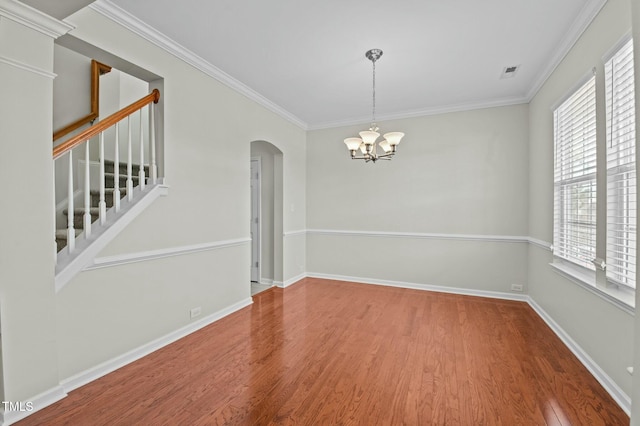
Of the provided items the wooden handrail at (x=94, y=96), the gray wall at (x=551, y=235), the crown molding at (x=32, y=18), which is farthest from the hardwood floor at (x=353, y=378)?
the wooden handrail at (x=94, y=96)

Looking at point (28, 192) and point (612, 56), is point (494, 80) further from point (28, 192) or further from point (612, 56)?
point (28, 192)

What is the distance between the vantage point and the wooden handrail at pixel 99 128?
79.8 inches

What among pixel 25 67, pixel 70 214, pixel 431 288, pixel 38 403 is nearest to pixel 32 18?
pixel 25 67

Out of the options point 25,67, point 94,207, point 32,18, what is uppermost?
point 32,18

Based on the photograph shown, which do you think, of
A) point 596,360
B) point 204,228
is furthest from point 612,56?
point 204,228

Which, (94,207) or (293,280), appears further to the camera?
(293,280)

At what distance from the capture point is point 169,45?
2732 mm

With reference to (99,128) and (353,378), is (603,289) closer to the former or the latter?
(353,378)

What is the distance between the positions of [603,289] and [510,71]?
249 cm

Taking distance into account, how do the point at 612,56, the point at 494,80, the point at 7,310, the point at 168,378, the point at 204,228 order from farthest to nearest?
the point at 494,80 → the point at 204,228 → the point at 168,378 → the point at 612,56 → the point at 7,310

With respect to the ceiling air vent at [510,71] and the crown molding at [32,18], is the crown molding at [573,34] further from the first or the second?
the crown molding at [32,18]

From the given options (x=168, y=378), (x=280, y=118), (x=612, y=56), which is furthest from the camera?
(x=280, y=118)

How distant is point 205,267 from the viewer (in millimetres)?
3250

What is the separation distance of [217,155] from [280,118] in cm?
162
